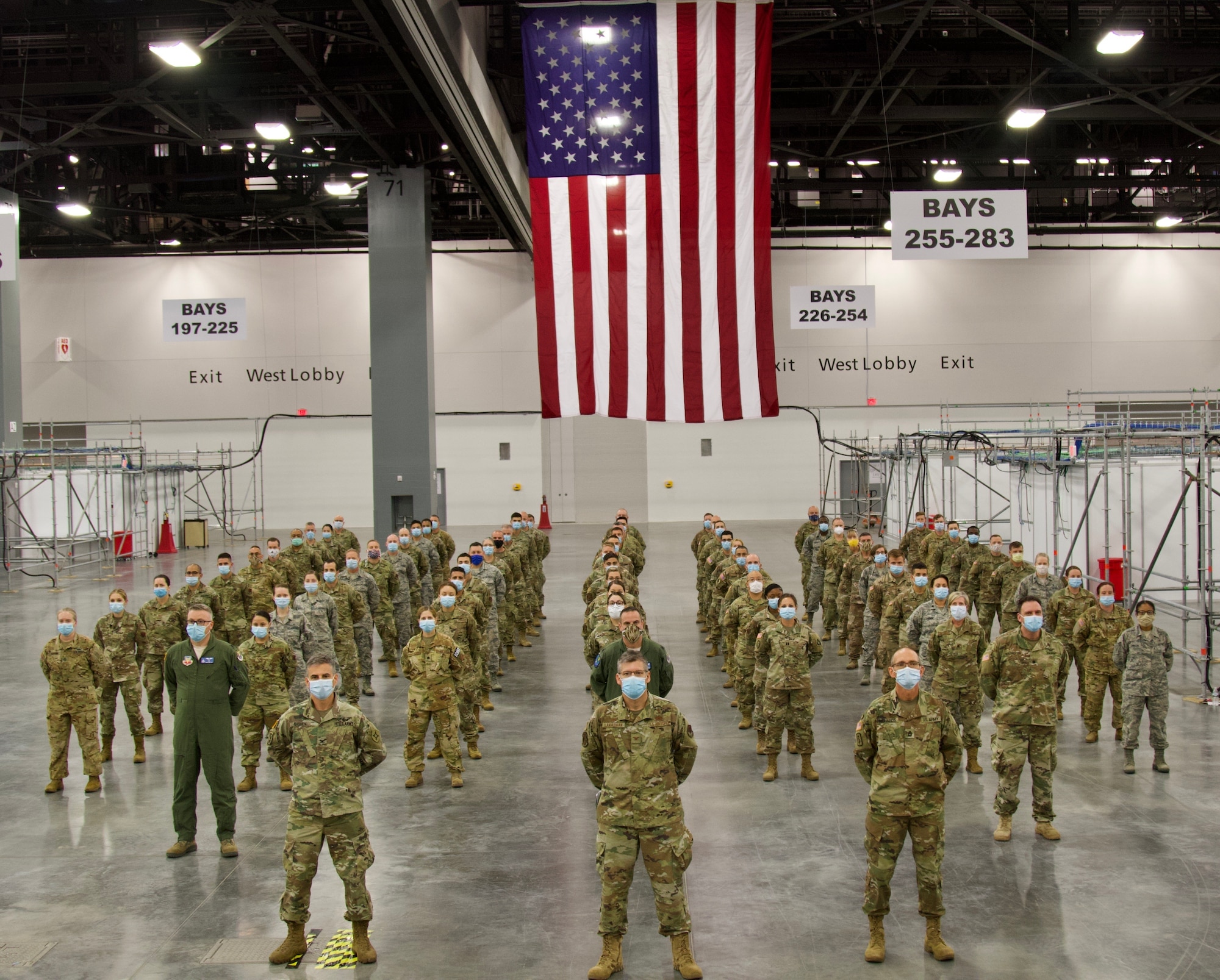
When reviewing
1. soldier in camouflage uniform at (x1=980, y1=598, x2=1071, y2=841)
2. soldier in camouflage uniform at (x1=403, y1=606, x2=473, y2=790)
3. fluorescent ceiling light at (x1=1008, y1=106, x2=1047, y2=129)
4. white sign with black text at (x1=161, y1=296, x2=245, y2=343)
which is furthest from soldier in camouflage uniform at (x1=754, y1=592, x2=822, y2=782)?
white sign with black text at (x1=161, y1=296, x2=245, y2=343)

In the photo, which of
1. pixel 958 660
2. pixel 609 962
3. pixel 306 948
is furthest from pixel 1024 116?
pixel 306 948

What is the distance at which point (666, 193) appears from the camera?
36.5 feet

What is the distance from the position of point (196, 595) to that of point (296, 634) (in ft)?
7.12

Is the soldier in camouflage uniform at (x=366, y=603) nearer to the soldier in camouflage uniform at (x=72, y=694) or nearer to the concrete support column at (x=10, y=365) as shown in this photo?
the soldier in camouflage uniform at (x=72, y=694)

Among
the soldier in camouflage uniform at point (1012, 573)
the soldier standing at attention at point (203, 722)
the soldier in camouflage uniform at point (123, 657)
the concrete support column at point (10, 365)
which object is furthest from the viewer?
the concrete support column at point (10, 365)

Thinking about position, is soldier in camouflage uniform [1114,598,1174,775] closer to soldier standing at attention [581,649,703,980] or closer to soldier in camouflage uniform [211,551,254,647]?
soldier standing at attention [581,649,703,980]

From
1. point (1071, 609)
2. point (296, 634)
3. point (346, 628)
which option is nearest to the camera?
point (296, 634)

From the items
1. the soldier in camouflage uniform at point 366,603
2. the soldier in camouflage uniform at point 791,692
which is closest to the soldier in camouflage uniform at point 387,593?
the soldier in camouflage uniform at point 366,603

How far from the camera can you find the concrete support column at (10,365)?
25500 millimetres

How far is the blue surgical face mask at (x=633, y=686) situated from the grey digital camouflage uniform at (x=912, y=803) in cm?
143

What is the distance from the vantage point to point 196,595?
37.9ft

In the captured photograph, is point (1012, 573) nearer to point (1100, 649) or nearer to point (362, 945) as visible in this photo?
point (1100, 649)

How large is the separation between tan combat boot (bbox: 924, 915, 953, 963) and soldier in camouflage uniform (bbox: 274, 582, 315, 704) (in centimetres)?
610

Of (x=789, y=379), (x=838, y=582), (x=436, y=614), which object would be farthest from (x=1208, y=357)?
(x=436, y=614)
